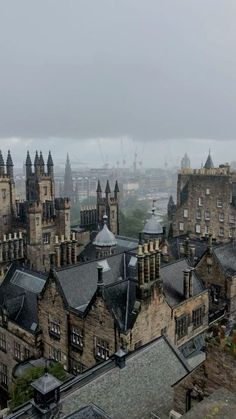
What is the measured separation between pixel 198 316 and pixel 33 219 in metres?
31.2

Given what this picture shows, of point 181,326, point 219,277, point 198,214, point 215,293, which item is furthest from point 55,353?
point 198,214

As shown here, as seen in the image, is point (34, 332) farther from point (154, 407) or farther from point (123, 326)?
point (154, 407)

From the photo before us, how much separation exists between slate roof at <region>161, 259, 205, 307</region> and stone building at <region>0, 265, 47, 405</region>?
513 inches

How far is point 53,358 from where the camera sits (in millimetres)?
36750

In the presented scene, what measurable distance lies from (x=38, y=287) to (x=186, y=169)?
161ft

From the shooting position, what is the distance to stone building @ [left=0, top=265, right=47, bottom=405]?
38125mm

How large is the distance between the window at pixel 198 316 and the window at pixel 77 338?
39.4 feet

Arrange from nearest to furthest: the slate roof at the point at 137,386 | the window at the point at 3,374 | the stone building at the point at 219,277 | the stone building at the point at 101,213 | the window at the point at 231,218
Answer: the slate roof at the point at 137,386
the window at the point at 3,374
the stone building at the point at 219,277
the stone building at the point at 101,213
the window at the point at 231,218

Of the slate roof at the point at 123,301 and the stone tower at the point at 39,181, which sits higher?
the stone tower at the point at 39,181

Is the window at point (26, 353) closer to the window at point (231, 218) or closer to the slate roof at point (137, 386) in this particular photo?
the slate roof at point (137, 386)

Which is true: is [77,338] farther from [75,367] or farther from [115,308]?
[115,308]

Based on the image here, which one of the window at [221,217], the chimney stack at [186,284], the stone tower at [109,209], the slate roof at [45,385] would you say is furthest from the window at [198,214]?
the slate roof at [45,385]

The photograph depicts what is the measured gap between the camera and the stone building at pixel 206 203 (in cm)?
7400

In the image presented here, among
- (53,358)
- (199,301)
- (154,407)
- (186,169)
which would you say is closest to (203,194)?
(186,169)
